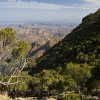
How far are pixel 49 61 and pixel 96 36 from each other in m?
36.2

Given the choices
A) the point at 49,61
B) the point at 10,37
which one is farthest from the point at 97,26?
the point at 10,37

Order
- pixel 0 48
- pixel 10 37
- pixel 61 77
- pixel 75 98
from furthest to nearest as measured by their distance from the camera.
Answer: pixel 61 77 → pixel 75 98 → pixel 10 37 → pixel 0 48

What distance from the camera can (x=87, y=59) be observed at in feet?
419

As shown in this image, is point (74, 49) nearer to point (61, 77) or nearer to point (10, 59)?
point (61, 77)

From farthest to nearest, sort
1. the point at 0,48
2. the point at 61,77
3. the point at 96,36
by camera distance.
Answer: the point at 96,36 → the point at 61,77 → the point at 0,48

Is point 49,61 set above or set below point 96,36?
below

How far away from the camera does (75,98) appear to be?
60.8 meters

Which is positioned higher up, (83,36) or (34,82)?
(83,36)

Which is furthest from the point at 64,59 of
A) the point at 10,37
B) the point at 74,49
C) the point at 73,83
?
the point at 10,37

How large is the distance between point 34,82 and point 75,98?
40948mm

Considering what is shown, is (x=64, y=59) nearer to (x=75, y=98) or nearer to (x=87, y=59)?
(x=87, y=59)

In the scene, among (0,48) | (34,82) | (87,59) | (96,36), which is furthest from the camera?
(96,36)

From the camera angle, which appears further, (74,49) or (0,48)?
(74,49)

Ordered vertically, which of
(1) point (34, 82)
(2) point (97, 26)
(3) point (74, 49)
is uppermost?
(2) point (97, 26)
